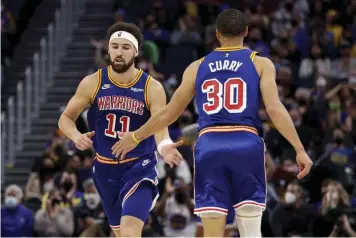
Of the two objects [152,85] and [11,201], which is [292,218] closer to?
[11,201]

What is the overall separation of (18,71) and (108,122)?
13.0m

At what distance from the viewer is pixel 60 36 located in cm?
2242

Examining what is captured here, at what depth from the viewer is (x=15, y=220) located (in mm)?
15906

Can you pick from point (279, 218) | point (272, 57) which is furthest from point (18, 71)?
point (279, 218)

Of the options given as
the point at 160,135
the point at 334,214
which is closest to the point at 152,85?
the point at 160,135

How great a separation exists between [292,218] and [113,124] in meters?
5.74

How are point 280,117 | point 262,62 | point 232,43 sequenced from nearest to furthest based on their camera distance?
point 280,117 → point 262,62 → point 232,43

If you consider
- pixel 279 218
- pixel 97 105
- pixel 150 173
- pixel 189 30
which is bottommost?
pixel 279 218

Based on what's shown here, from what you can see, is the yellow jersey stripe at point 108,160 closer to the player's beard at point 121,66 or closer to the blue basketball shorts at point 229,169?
the player's beard at point 121,66

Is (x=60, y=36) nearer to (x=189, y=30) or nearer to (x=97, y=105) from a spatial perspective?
(x=189, y=30)

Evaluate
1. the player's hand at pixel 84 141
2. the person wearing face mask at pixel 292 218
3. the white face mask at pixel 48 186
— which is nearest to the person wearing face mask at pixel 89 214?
the white face mask at pixel 48 186

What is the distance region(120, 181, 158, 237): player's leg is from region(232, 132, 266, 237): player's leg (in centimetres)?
148

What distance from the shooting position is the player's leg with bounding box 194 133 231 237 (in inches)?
320

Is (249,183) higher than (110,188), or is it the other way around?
(249,183)
